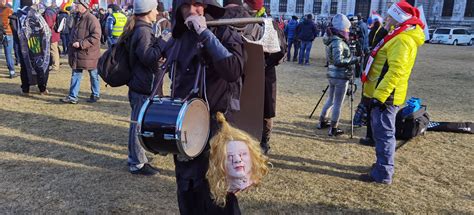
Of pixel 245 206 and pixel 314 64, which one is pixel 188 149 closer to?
pixel 245 206

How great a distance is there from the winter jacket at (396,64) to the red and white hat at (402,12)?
5.7 inches

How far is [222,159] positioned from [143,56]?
2076 mm

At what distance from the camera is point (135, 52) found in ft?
13.1

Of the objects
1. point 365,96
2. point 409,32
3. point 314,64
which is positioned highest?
point 409,32

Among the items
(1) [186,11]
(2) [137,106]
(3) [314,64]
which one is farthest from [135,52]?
(3) [314,64]

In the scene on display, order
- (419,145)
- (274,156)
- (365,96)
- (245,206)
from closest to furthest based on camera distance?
(245,206) → (365,96) → (274,156) → (419,145)

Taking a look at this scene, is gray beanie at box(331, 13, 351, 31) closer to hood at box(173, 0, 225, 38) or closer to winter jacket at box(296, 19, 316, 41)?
hood at box(173, 0, 225, 38)

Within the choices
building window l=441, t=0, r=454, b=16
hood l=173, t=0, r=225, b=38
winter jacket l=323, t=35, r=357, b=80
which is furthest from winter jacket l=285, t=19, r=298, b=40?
building window l=441, t=0, r=454, b=16

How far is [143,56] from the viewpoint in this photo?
392 cm

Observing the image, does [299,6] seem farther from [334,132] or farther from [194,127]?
[194,127]

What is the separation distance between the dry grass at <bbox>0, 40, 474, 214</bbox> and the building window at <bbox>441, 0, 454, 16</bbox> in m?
51.1

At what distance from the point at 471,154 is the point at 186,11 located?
4.76m

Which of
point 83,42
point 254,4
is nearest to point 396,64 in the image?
point 254,4

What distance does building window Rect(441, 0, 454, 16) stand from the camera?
168 feet
